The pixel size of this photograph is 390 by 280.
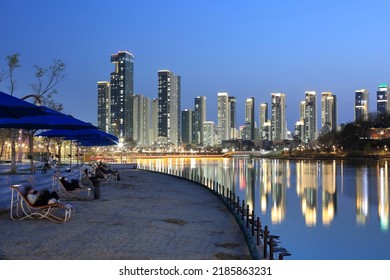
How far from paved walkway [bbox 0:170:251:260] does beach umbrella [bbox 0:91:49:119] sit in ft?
7.59

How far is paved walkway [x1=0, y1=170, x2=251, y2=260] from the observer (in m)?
7.38

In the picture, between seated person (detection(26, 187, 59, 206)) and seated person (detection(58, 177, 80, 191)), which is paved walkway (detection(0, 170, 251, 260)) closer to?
seated person (detection(26, 187, 59, 206))

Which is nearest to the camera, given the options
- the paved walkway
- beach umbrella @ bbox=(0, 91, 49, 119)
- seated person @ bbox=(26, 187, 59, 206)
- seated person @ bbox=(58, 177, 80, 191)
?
the paved walkway

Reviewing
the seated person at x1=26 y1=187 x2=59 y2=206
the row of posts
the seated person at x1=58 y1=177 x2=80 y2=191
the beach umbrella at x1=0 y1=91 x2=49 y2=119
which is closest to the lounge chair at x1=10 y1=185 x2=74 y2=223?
the seated person at x1=26 y1=187 x2=59 y2=206

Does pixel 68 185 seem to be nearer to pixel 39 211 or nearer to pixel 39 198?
pixel 39 211

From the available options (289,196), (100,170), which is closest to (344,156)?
(289,196)

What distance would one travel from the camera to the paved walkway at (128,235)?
24.2ft

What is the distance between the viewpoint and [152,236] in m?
8.93

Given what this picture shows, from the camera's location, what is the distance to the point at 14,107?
7938 millimetres

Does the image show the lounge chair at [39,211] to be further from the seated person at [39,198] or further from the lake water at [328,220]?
the lake water at [328,220]

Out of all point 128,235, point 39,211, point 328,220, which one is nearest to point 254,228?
point 128,235

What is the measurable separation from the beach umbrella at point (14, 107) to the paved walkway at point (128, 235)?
7.59 ft

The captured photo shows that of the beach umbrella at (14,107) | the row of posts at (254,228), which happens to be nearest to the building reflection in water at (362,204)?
the row of posts at (254,228)
